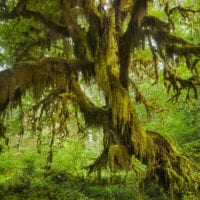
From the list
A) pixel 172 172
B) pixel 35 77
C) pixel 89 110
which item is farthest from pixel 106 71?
pixel 172 172

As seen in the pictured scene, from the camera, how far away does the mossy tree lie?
553cm

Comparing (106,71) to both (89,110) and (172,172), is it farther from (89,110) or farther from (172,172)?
(172,172)

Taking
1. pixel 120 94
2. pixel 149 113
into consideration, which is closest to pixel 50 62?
pixel 120 94

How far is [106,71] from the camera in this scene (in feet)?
19.3

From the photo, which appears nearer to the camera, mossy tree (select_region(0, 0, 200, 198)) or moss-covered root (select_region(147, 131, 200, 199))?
mossy tree (select_region(0, 0, 200, 198))

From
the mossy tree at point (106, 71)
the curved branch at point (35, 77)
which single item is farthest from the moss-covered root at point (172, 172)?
the curved branch at point (35, 77)

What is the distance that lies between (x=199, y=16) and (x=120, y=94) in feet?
11.2

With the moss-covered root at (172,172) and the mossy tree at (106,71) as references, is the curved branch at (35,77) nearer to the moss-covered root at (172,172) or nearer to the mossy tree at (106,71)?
the mossy tree at (106,71)

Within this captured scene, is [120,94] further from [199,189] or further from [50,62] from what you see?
[199,189]

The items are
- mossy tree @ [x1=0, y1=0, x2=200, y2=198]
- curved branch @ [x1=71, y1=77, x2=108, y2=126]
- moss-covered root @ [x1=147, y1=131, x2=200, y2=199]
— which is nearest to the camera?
mossy tree @ [x1=0, y1=0, x2=200, y2=198]

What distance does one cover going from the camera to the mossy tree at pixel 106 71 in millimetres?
5531

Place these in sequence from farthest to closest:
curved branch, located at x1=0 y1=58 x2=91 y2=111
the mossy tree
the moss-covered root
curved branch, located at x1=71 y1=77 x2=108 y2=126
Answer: curved branch, located at x1=71 y1=77 x2=108 y2=126, the moss-covered root, the mossy tree, curved branch, located at x1=0 y1=58 x2=91 y2=111

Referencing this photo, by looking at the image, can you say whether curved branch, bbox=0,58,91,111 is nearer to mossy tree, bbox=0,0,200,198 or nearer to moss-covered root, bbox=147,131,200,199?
mossy tree, bbox=0,0,200,198

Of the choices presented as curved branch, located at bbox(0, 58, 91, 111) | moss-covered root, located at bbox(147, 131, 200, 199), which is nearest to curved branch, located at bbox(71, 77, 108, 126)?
curved branch, located at bbox(0, 58, 91, 111)
